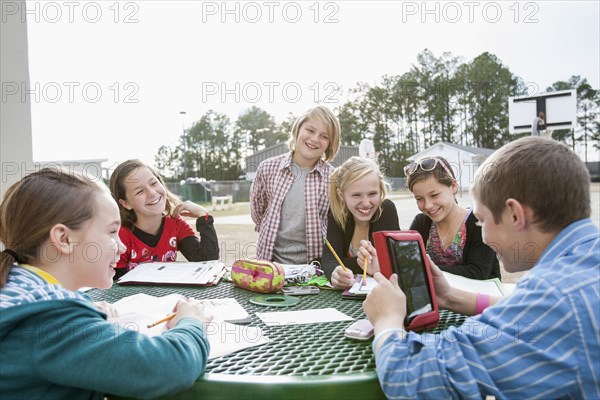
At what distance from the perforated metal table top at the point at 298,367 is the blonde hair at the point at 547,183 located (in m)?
0.38

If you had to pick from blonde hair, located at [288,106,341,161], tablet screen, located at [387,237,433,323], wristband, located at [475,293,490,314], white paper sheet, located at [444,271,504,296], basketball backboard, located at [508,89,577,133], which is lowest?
white paper sheet, located at [444,271,504,296]

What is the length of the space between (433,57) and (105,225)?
1597 inches

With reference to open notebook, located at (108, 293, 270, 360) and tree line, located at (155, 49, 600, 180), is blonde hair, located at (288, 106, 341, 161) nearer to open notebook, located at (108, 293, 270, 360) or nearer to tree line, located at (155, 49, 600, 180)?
open notebook, located at (108, 293, 270, 360)

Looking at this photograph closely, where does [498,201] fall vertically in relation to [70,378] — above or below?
above

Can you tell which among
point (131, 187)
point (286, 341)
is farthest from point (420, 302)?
point (131, 187)

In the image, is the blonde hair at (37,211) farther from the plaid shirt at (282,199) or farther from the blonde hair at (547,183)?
the plaid shirt at (282,199)

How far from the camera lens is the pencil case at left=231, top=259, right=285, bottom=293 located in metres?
1.47

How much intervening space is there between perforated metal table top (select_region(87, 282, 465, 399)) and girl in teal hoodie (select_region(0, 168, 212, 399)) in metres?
0.05

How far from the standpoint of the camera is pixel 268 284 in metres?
1.46

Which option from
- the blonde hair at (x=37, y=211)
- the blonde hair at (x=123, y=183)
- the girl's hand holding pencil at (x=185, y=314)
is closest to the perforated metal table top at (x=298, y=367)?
the girl's hand holding pencil at (x=185, y=314)

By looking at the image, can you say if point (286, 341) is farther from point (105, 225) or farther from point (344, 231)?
point (344, 231)

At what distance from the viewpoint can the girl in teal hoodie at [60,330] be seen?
72 cm

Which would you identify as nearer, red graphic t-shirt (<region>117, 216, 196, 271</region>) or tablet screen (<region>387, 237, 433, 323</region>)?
tablet screen (<region>387, 237, 433, 323</region>)

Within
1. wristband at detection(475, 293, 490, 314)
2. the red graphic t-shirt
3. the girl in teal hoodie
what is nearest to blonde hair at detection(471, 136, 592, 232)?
wristband at detection(475, 293, 490, 314)
